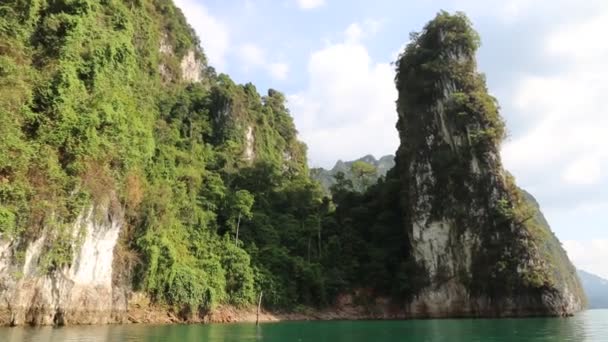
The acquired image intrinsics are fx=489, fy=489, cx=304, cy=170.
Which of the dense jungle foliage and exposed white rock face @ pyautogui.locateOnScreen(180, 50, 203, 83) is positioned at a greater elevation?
exposed white rock face @ pyautogui.locateOnScreen(180, 50, 203, 83)

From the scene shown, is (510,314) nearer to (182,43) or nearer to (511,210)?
Answer: (511,210)

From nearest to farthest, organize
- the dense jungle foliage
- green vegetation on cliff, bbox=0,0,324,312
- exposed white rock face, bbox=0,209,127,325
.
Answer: exposed white rock face, bbox=0,209,127,325 < green vegetation on cliff, bbox=0,0,324,312 < the dense jungle foliage

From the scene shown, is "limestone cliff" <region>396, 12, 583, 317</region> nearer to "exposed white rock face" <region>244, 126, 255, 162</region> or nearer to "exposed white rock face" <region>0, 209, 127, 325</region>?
"exposed white rock face" <region>244, 126, 255, 162</region>

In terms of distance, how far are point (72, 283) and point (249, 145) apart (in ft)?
94.7

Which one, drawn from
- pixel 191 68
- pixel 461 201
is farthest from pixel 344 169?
pixel 461 201

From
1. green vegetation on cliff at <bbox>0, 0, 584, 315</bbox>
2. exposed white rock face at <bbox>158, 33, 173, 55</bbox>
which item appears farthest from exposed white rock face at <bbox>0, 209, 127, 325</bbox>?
exposed white rock face at <bbox>158, 33, 173, 55</bbox>

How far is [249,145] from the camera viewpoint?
1965 inches

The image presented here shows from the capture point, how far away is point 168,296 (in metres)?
28.8

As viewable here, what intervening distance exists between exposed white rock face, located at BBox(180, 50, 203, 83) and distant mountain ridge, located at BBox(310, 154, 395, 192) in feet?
64.4

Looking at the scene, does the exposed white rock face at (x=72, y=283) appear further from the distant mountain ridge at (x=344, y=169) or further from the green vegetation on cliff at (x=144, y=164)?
the distant mountain ridge at (x=344, y=169)

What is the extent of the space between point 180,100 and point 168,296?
22.6 meters

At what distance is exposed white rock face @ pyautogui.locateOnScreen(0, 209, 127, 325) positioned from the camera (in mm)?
19484

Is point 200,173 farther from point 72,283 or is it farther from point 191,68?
point 191,68

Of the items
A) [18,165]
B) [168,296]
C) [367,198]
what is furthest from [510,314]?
[18,165]
